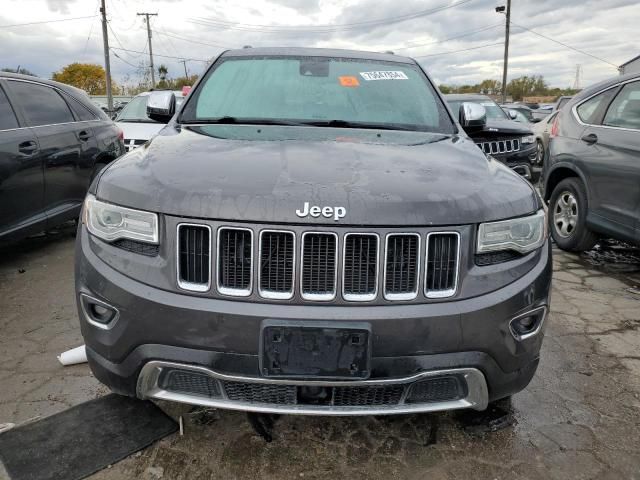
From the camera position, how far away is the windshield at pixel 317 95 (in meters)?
2.96

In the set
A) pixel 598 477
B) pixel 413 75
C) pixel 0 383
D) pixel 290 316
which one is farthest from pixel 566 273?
pixel 0 383

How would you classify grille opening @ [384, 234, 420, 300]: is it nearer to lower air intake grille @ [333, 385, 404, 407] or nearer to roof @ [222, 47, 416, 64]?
lower air intake grille @ [333, 385, 404, 407]

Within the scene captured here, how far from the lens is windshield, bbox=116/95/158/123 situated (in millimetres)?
8695

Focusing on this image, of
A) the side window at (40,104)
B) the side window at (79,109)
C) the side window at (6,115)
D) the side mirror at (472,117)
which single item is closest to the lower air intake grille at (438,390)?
the side mirror at (472,117)

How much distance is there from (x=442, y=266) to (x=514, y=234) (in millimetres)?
336

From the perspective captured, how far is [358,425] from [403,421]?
0.22 meters

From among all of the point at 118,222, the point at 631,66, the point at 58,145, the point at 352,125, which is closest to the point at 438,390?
the point at 118,222

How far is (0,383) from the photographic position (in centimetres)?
275

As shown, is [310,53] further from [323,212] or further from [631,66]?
[631,66]

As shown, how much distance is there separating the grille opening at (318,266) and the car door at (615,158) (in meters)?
3.59

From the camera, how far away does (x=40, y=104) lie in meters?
4.77

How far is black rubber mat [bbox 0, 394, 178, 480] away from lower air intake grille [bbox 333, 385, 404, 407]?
92 cm

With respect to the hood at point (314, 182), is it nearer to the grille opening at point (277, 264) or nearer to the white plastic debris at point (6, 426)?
the grille opening at point (277, 264)

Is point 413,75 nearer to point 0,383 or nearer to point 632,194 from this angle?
point 632,194
